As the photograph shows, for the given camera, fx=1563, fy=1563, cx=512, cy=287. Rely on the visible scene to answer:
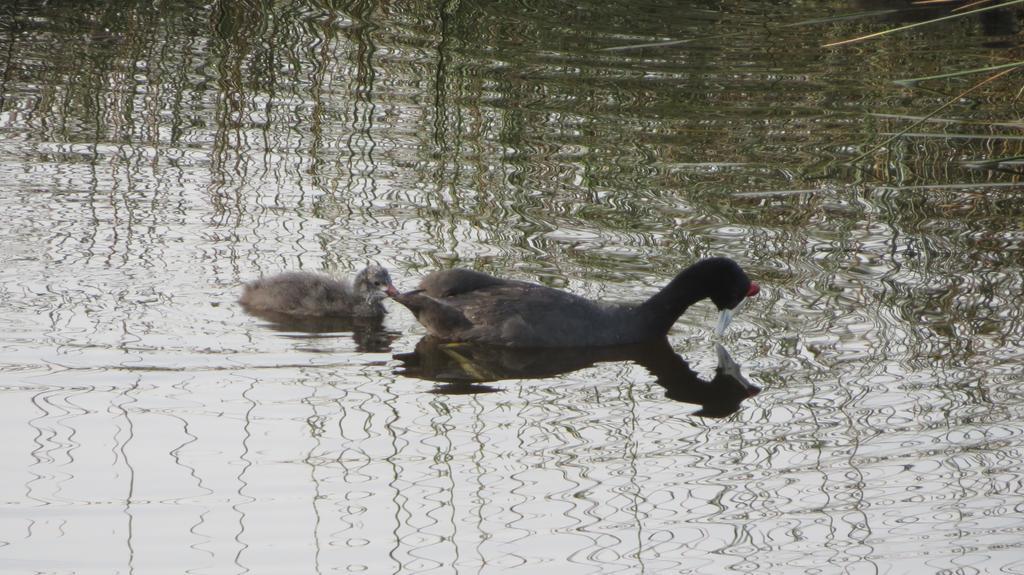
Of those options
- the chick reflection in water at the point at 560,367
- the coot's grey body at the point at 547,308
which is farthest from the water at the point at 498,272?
the coot's grey body at the point at 547,308

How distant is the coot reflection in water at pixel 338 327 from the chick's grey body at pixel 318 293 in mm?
28

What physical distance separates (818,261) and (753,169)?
164 centimetres

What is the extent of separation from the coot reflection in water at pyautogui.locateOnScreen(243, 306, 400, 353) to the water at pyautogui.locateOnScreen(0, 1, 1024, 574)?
0.05m

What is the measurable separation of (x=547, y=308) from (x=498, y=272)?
817 mm

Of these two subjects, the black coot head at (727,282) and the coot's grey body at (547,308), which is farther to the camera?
the black coot head at (727,282)

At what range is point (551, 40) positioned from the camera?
1359cm

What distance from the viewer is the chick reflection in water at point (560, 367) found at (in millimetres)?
6941

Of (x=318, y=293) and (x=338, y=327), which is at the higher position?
(x=318, y=293)

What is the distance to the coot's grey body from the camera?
7.62 m

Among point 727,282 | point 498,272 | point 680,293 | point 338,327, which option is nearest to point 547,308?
point 680,293

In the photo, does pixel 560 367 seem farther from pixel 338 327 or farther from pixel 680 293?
pixel 338 327

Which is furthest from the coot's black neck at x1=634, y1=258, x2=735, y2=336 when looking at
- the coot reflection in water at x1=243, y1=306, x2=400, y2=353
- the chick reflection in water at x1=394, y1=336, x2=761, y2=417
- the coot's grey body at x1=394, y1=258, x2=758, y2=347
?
the coot reflection in water at x1=243, y1=306, x2=400, y2=353

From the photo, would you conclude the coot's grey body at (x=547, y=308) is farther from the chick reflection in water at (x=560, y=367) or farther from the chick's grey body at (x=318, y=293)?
the chick's grey body at (x=318, y=293)

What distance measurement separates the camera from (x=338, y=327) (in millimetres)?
7957
